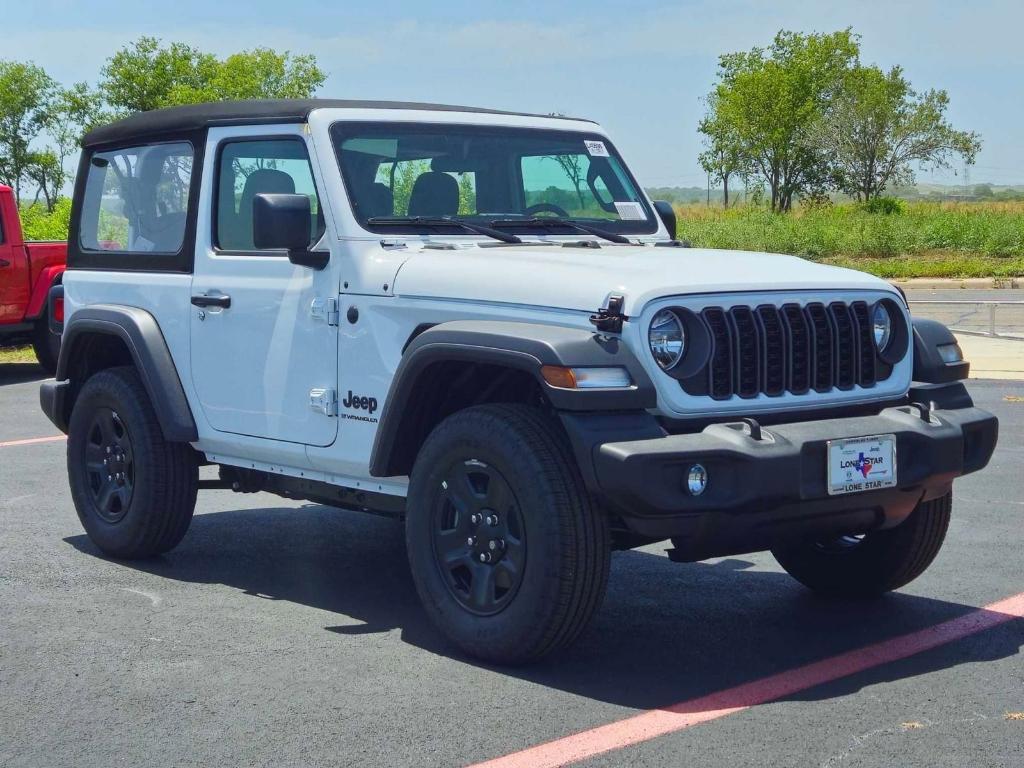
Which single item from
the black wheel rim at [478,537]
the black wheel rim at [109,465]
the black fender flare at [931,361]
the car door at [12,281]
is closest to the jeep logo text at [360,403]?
the black wheel rim at [478,537]

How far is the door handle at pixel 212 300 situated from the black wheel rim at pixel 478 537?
1.56 m

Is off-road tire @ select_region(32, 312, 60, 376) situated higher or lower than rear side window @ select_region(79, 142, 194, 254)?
lower

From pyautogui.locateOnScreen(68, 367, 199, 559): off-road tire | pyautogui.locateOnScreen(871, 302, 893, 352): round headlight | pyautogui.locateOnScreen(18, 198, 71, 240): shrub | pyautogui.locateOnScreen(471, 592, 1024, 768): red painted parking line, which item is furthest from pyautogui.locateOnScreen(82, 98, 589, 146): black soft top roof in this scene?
pyautogui.locateOnScreen(18, 198, 71, 240): shrub

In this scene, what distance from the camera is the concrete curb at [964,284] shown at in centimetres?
3172

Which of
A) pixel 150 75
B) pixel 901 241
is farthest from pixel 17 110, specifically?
pixel 901 241

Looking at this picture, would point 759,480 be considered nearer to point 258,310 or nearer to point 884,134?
point 258,310

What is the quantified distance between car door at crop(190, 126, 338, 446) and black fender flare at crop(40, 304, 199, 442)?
11cm

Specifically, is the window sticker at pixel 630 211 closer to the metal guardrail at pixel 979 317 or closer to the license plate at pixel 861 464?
the license plate at pixel 861 464

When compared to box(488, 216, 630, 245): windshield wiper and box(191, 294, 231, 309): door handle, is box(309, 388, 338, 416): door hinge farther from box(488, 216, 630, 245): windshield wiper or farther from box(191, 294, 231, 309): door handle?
box(488, 216, 630, 245): windshield wiper

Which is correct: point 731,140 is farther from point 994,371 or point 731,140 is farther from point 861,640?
point 861,640

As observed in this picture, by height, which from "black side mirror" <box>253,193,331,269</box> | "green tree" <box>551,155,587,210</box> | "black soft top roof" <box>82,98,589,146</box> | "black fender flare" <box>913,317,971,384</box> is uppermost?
"black soft top roof" <box>82,98,589,146</box>

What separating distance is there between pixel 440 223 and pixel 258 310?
0.82m

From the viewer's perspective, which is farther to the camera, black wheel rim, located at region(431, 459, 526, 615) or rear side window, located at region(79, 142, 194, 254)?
rear side window, located at region(79, 142, 194, 254)

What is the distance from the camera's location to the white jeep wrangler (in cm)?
461
